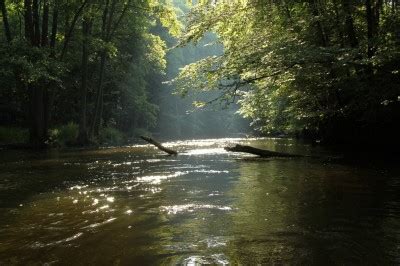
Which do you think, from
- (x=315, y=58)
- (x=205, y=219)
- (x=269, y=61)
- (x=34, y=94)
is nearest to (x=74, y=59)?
(x=34, y=94)

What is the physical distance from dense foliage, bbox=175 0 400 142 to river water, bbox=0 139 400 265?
128 inches

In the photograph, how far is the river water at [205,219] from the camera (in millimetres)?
4188

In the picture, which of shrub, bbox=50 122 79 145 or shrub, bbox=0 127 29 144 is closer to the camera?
shrub, bbox=0 127 29 144

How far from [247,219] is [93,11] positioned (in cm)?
2254

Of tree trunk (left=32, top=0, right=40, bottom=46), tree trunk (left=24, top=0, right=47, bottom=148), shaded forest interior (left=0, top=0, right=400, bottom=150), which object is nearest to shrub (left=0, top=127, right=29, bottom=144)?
shaded forest interior (left=0, top=0, right=400, bottom=150)

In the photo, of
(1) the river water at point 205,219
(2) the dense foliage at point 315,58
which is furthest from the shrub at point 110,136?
(1) the river water at point 205,219

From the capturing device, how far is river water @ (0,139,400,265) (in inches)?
165

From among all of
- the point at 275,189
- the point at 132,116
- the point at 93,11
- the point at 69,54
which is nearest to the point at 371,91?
the point at 275,189

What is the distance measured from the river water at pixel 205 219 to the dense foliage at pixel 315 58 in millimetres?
3259

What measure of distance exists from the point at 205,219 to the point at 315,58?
7.68m

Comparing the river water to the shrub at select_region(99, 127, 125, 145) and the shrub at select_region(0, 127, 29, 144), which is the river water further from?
the shrub at select_region(99, 127, 125, 145)

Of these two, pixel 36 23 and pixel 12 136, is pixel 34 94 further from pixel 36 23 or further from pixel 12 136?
pixel 12 136

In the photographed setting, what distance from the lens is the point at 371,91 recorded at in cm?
1191

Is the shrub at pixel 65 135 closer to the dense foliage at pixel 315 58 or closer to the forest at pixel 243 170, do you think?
the forest at pixel 243 170
